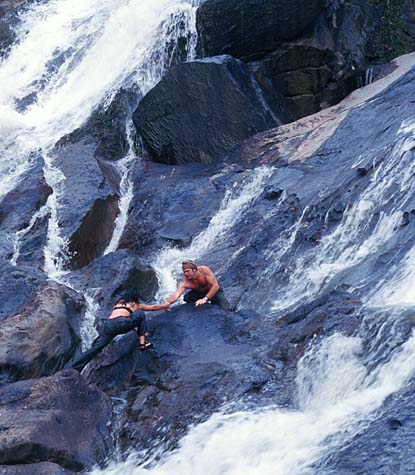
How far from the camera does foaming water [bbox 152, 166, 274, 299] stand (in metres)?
13.4

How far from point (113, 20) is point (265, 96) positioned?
17.3 feet

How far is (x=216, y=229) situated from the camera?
46.2ft

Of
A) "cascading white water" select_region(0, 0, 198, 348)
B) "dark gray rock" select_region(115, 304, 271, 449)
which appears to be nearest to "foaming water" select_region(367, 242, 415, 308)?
"dark gray rock" select_region(115, 304, 271, 449)

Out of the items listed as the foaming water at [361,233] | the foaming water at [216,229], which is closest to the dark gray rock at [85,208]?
the foaming water at [216,229]

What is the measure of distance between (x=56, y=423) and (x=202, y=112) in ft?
29.1

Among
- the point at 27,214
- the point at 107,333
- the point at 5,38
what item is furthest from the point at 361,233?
the point at 5,38

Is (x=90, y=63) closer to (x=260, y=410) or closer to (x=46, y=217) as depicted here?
(x=46, y=217)

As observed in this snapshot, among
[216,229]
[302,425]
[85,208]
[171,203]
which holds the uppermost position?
[85,208]

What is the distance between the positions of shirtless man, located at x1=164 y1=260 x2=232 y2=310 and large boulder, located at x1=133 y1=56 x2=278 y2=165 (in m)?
5.50

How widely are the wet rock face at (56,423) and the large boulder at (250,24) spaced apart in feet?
33.2

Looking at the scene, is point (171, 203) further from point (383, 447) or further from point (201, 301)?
point (383, 447)

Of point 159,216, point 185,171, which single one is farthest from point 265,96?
point 159,216

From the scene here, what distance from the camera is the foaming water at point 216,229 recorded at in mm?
13359

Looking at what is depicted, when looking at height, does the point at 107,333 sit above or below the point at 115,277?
above
